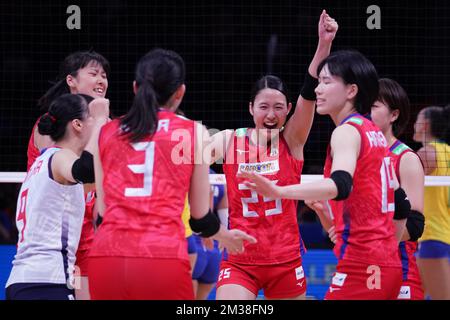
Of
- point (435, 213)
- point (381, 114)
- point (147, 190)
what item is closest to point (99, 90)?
point (381, 114)

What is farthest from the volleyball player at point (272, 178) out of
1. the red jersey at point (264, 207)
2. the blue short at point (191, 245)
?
the blue short at point (191, 245)

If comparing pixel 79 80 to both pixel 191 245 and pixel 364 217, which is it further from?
pixel 364 217

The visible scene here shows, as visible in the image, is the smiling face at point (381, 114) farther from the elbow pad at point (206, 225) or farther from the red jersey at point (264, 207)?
the elbow pad at point (206, 225)

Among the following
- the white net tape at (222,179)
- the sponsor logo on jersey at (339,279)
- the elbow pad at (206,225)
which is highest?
the elbow pad at (206,225)

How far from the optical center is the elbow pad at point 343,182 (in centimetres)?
368

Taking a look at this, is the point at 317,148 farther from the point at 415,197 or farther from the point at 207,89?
the point at 415,197

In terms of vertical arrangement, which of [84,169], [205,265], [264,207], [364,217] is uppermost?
[84,169]

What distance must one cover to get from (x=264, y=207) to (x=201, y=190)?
50.8 inches

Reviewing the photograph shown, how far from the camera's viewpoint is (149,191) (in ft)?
11.6

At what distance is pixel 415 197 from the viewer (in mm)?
4637

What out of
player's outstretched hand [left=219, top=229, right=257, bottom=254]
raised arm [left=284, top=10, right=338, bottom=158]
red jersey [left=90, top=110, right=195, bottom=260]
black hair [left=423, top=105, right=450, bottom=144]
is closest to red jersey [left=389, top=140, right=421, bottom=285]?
raised arm [left=284, top=10, right=338, bottom=158]

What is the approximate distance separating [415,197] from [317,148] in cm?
640

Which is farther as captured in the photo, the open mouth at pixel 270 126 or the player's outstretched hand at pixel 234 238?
the open mouth at pixel 270 126

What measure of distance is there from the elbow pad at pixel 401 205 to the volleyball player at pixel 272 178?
2.60 feet
